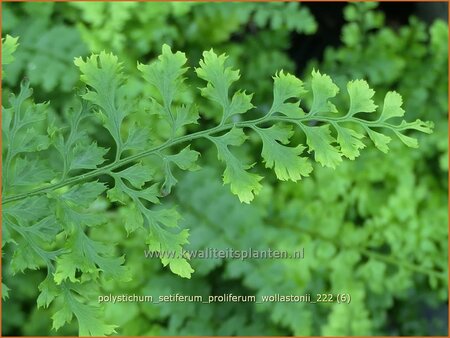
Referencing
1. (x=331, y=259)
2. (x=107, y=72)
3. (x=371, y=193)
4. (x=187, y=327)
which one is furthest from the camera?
(x=371, y=193)

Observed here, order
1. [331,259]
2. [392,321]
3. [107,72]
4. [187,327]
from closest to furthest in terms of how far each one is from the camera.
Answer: [107,72], [187,327], [331,259], [392,321]

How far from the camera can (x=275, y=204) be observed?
6.03 ft

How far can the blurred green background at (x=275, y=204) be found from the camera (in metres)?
1.65

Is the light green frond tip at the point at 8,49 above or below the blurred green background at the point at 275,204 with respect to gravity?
above

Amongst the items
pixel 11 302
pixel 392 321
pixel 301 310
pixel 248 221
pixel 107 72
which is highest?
pixel 107 72

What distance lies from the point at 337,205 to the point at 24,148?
3.93ft

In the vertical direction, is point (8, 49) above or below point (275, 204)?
above

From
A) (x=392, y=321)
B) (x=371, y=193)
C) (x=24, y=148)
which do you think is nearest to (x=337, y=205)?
(x=371, y=193)

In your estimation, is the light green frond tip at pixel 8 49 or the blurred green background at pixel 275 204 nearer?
the light green frond tip at pixel 8 49

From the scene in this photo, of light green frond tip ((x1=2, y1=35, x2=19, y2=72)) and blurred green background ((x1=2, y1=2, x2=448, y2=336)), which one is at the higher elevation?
light green frond tip ((x1=2, y1=35, x2=19, y2=72))

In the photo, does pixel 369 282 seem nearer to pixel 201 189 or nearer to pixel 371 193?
pixel 371 193

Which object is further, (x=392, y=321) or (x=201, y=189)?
(x=392, y=321)

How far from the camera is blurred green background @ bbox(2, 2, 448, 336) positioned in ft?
5.40

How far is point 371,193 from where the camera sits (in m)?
1.93
